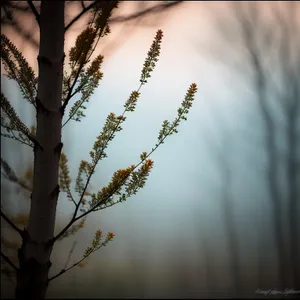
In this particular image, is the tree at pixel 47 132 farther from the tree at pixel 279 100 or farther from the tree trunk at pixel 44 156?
the tree at pixel 279 100

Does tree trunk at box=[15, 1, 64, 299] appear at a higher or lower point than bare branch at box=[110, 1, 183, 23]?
lower

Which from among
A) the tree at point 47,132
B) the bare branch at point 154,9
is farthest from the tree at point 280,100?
the tree at point 47,132

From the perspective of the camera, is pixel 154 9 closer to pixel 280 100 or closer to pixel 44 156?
pixel 280 100

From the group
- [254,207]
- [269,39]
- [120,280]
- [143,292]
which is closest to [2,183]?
[120,280]

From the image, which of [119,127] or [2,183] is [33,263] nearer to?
[119,127]

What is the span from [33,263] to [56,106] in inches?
12.4

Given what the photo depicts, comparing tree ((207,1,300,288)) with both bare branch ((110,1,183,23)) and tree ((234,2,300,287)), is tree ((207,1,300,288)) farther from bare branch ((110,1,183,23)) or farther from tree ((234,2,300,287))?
bare branch ((110,1,183,23))

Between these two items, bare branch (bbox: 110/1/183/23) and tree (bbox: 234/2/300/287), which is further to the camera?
tree (bbox: 234/2/300/287)

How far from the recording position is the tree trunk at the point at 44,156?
2.34 ft

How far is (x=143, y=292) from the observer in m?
2.08

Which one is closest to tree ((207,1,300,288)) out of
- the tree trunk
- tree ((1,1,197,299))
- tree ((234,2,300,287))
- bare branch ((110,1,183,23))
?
tree ((234,2,300,287))

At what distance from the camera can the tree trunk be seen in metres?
0.71

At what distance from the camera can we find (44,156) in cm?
72

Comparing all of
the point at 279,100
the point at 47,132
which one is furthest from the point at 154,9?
the point at 47,132
